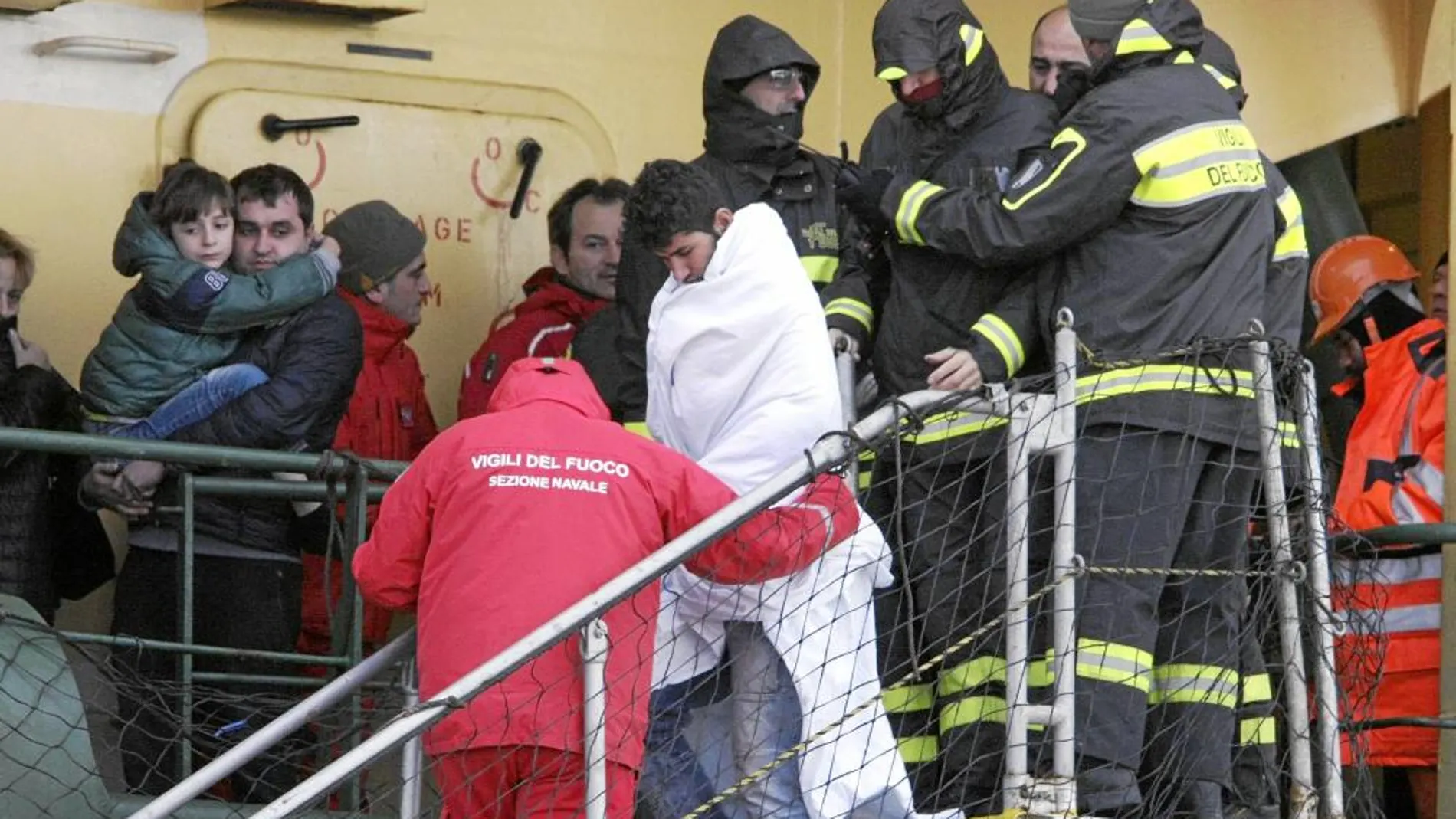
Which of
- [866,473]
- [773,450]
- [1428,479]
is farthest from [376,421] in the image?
[1428,479]

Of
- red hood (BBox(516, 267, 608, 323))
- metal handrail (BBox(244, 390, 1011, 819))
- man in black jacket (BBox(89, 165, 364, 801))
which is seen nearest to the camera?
metal handrail (BBox(244, 390, 1011, 819))

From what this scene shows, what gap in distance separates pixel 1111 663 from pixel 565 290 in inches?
117

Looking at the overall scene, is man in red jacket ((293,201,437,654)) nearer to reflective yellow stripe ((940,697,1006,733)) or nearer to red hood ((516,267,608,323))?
red hood ((516,267,608,323))

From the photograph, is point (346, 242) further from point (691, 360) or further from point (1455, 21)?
point (1455, 21)

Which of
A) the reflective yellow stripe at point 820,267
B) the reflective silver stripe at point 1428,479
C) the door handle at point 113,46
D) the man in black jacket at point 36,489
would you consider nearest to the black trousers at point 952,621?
the reflective yellow stripe at point 820,267

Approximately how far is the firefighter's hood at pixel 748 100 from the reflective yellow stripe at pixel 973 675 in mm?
1650

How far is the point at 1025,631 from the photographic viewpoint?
519 cm

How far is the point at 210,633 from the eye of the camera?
6.81 m

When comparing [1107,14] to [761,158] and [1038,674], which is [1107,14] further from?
[1038,674]

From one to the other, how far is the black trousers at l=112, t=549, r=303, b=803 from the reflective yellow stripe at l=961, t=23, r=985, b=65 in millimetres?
2409

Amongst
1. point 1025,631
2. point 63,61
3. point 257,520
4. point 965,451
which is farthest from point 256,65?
point 1025,631

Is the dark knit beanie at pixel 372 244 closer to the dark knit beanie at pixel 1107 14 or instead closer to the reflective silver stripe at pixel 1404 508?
the dark knit beanie at pixel 1107 14

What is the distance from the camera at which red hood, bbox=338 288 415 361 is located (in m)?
7.65

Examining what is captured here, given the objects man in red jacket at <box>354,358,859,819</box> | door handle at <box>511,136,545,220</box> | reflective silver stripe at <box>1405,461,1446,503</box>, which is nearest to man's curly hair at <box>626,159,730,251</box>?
man in red jacket at <box>354,358,859,819</box>
